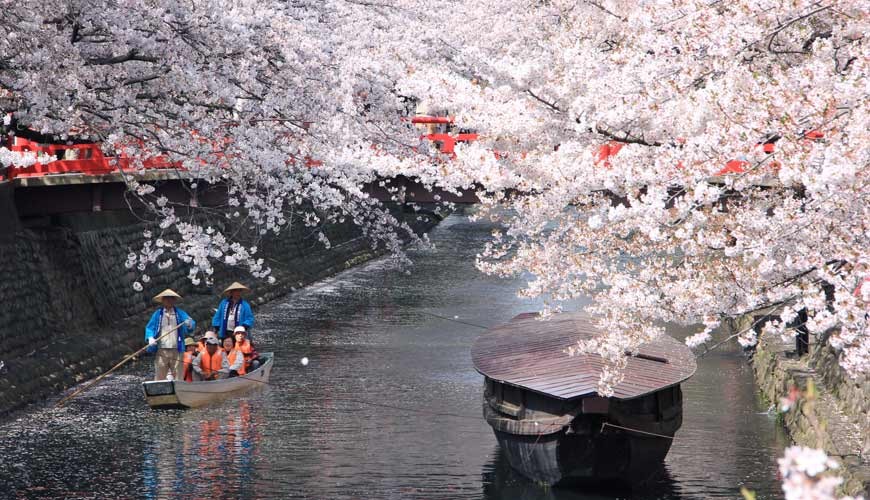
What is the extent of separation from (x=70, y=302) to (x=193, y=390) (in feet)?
16.2

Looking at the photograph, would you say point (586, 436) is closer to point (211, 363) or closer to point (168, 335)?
point (168, 335)

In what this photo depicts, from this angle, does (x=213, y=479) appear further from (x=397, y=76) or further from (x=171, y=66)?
(x=397, y=76)

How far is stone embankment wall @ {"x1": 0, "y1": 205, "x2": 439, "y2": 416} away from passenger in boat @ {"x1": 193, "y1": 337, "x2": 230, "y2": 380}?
238 centimetres

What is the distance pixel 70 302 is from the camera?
69.3 feet

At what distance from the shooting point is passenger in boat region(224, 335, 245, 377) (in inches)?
719

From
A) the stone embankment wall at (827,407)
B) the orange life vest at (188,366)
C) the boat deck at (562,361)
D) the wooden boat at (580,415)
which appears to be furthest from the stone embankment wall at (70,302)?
the stone embankment wall at (827,407)

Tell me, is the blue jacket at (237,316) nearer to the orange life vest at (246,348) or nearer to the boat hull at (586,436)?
the orange life vest at (246,348)

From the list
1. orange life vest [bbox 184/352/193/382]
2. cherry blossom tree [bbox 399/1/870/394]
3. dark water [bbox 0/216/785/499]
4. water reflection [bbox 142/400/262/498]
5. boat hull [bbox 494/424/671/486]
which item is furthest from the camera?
orange life vest [bbox 184/352/193/382]

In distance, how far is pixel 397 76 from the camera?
2173 centimetres

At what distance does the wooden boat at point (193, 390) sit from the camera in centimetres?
1702

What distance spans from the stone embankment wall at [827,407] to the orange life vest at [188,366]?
28.6 feet

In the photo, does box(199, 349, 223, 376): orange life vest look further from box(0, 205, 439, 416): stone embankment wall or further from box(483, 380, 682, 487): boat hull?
box(483, 380, 682, 487): boat hull

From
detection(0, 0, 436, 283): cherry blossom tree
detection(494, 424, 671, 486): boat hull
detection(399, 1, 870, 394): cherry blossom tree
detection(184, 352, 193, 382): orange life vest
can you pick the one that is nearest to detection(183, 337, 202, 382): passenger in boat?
detection(184, 352, 193, 382): orange life vest

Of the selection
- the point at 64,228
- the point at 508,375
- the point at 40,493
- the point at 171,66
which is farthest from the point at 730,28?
the point at 64,228
